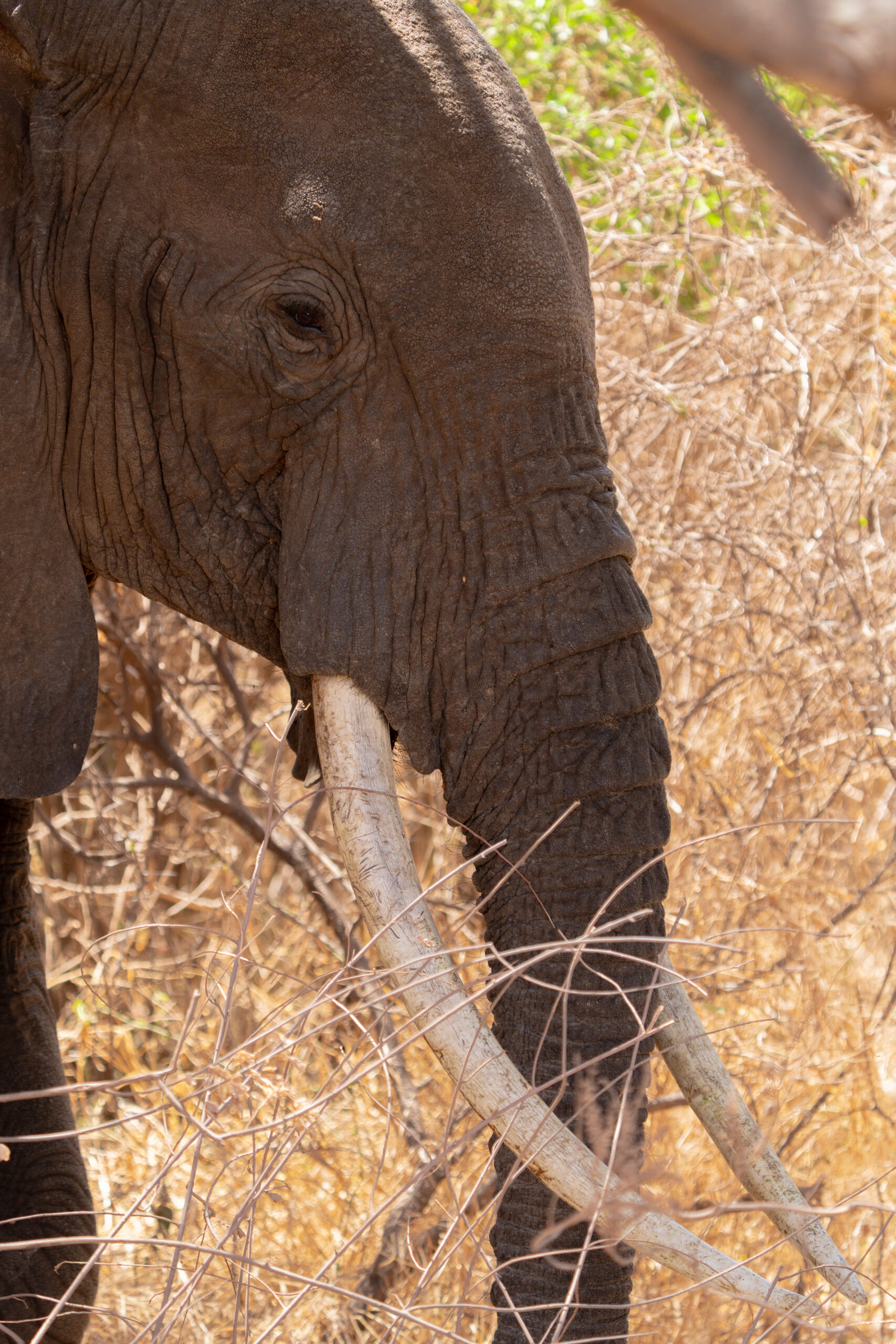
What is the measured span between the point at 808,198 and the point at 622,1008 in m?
1.46

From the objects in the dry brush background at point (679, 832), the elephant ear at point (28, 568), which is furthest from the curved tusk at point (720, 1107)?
the elephant ear at point (28, 568)

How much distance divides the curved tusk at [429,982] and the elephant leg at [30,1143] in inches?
31.2

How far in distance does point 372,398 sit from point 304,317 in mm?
135

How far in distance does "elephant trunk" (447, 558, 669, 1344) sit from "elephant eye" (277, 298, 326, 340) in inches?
17.6

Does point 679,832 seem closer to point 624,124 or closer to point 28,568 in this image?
point 28,568

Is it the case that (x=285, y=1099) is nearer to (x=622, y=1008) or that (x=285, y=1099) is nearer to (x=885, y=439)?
(x=622, y=1008)

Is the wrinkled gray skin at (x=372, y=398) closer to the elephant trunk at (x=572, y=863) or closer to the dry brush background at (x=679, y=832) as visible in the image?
the elephant trunk at (x=572, y=863)

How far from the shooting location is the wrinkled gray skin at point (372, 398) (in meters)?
1.87

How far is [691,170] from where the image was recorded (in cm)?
394

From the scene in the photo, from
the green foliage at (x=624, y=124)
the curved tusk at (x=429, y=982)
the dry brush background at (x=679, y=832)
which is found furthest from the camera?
the green foliage at (x=624, y=124)

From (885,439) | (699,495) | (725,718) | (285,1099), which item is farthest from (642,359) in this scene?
(285,1099)

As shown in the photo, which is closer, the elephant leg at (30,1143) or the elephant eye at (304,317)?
the elephant eye at (304,317)

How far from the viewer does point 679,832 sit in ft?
11.4

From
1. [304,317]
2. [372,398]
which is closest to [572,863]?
[372,398]
